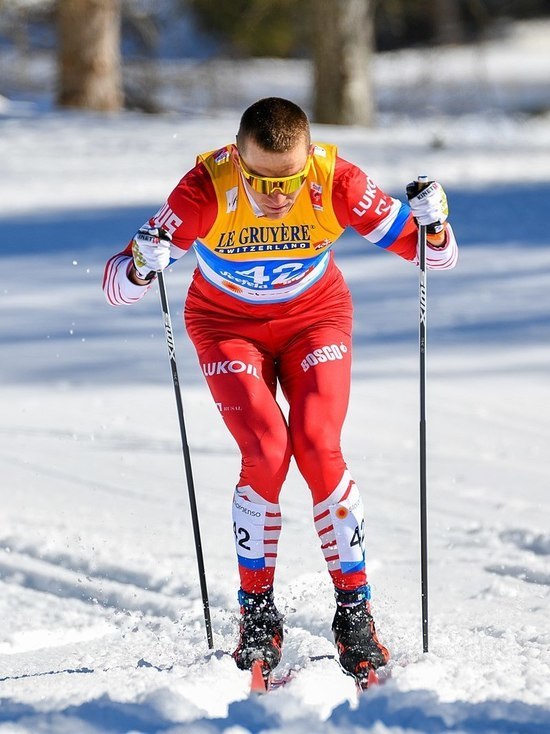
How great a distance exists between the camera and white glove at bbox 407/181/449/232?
4.09 m

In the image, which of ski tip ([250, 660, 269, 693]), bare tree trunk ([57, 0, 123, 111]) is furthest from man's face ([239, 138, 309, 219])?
bare tree trunk ([57, 0, 123, 111])

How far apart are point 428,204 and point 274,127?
2.09 feet

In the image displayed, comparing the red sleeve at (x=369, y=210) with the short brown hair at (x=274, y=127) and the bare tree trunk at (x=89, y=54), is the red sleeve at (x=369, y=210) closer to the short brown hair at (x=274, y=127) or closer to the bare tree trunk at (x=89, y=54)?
the short brown hair at (x=274, y=127)

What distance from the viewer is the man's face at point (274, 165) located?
3.84 meters

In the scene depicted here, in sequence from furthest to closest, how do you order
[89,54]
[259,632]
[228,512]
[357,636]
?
[89,54]
[228,512]
[259,632]
[357,636]

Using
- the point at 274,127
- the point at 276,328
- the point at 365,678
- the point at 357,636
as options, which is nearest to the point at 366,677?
the point at 365,678

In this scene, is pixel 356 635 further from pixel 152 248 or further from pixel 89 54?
pixel 89 54

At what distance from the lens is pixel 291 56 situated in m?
30.3

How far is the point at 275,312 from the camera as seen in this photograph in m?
4.25

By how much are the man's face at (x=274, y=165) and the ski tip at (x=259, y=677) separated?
1517 mm

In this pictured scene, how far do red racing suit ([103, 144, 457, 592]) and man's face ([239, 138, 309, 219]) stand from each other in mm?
116

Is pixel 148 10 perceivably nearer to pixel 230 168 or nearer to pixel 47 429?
pixel 47 429

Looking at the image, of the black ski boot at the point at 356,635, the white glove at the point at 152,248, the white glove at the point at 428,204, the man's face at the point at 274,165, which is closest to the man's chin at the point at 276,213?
the man's face at the point at 274,165

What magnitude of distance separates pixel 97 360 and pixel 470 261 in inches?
163
